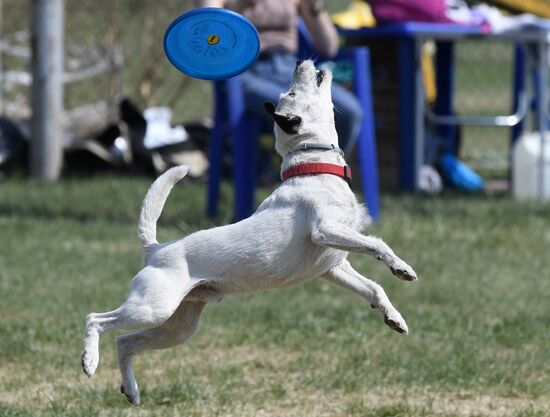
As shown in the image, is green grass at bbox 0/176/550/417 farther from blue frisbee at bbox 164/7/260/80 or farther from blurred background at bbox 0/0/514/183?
blurred background at bbox 0/0/514/183

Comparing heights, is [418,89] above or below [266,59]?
below

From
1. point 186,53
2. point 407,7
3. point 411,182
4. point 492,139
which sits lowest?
point 492,139

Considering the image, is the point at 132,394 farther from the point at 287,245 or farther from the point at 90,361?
the point at 287,245

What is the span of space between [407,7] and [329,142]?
255 inches

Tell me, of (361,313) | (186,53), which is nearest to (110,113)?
(361,313)

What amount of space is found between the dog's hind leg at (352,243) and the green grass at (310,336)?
0.80 meters

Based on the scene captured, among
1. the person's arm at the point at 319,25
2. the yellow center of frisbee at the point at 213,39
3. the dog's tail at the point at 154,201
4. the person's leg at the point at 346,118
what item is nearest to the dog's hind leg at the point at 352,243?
the dog's tail at the point at 154,201

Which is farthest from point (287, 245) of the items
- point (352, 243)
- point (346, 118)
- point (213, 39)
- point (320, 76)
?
point (346, 118)

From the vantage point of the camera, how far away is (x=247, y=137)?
7867mm

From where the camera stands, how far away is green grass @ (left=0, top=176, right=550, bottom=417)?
4.27m

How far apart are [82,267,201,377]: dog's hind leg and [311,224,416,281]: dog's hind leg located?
1.37 ft

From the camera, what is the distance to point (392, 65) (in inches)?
420

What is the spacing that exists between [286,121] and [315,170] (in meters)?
0.18

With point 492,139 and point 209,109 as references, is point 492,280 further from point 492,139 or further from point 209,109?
point 492,139
